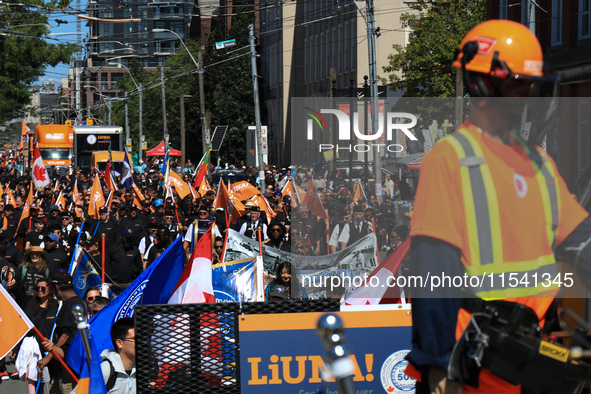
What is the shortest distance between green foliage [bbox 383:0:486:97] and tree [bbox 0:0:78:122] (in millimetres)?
14427

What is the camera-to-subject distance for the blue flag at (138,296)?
6379mm

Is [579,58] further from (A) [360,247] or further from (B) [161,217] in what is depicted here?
(A) [360,247]

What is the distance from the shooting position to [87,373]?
5352mm

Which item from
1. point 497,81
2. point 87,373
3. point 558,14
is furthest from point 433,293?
point 558,14

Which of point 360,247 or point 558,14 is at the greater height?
point 558,14

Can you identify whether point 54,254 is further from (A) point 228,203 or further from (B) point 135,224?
(A) point 228,203

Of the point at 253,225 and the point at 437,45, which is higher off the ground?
the point at 437,45

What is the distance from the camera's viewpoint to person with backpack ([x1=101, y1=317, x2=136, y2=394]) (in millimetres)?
5855

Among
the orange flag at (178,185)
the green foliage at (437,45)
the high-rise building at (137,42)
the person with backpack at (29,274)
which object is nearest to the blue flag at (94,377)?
the person with backpack at (29,274)

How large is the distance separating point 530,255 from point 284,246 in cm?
934

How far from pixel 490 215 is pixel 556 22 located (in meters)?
25.0

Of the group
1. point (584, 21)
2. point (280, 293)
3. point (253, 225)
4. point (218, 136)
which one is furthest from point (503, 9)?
point (280, 293)

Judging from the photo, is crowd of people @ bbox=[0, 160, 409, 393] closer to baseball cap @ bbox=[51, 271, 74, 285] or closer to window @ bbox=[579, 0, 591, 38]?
baseball cap @ bbox=[51, 271, 74, 285]

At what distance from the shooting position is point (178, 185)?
22.3m
